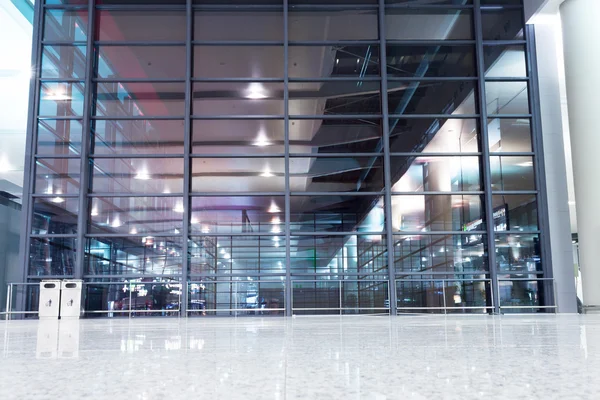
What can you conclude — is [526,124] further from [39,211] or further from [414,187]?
[39,211]

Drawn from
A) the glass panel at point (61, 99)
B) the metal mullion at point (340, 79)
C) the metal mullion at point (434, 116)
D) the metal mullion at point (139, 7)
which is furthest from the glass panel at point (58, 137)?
Result: the metal mullion at point (434, 116)

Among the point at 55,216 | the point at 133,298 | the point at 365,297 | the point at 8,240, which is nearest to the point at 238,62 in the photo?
the point at 55,216

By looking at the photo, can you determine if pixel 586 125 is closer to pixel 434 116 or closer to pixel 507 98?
pixel 507 98

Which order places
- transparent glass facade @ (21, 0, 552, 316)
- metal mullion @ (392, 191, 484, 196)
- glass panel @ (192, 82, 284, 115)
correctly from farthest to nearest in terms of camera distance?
glass panel @ (192, 82, 284, 115), metal mullion @ (392, 191, 484, 196), transparent glass facade @ (21, 0, 552, 316)

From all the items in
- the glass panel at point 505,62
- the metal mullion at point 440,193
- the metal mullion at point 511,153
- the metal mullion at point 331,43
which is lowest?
the metal mullion at point 440,193

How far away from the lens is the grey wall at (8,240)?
16.6 meters

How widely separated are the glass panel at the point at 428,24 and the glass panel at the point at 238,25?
10.6 ft

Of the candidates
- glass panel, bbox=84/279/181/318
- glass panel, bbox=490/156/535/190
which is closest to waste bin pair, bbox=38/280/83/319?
glass panel, bbox=84/279/181/318

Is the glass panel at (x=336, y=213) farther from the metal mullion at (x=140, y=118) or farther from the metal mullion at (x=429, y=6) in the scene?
the metal mullion at (x=429, y=6)

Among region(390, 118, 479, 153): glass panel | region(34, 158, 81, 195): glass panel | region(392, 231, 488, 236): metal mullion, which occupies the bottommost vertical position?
region(392, 231, 488, 236): metal mullion

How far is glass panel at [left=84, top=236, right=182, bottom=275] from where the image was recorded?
50.7 feet

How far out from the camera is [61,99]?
1622cm

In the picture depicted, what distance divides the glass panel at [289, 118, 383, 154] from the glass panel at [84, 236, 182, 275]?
14.0 feet

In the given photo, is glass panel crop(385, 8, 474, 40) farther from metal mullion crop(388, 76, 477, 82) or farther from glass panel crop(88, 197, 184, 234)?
A: glass panel crop(88, 197, 184, 234)
